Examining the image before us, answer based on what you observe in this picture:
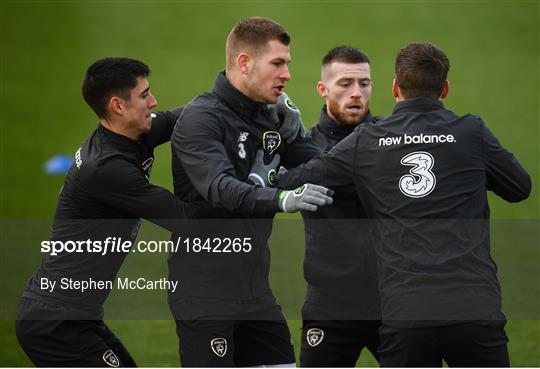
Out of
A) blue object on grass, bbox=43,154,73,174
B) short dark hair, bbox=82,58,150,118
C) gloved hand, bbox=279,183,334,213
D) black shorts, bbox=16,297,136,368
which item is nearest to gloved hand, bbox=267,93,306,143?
short dark hair, bbox=82,58,150,118

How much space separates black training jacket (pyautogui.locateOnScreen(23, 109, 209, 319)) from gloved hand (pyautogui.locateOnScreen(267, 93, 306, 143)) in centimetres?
82

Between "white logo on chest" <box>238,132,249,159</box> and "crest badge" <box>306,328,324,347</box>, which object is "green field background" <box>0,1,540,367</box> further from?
"white logo on chest" <box>238,132,249,159</box>

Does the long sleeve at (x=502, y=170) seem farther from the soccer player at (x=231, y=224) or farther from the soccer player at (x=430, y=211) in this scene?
the soccer player at (x=231, y=224)

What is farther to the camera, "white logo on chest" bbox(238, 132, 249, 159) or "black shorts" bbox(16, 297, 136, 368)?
"black shorts" bbox(16, 297, 136, 368)

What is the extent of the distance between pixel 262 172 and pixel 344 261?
37.8 inches

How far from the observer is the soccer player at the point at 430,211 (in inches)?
254

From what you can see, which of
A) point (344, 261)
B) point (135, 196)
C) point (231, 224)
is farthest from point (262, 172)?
point (344, 261)

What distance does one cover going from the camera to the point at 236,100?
7156 mm

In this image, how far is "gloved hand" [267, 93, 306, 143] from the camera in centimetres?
744

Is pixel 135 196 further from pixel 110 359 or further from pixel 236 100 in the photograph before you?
pixel 110 359

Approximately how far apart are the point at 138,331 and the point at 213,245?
13.6 ft

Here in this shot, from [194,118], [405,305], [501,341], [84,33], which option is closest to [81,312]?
[194,118]

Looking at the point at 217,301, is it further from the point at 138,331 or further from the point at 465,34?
the point at 465,34

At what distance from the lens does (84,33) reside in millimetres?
22484
